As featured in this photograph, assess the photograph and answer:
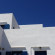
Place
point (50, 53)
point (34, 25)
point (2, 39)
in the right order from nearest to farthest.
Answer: point (50, 53), point (2, 39), point (34, 25)

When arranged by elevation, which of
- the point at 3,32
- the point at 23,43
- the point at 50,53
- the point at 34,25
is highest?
the point at 34,25

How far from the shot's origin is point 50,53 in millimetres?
14875

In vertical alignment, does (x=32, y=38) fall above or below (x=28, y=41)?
above

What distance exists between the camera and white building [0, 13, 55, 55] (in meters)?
15.2

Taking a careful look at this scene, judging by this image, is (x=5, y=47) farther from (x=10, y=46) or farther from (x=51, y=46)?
(x=51, y=46)

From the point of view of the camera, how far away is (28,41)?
15.5 metres

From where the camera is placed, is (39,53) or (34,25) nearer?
(39,53)

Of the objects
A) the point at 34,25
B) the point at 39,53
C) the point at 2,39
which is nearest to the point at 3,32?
the point at 2,39

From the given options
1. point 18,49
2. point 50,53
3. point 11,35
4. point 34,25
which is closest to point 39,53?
point 50,53

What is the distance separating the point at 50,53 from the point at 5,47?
4388 mm

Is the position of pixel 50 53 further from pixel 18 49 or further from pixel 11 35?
pixel 11 35

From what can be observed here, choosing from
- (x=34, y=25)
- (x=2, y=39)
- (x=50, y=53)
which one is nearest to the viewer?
(x=50, y=53)

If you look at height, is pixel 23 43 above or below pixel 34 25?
below

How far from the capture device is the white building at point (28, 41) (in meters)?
15.2
